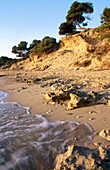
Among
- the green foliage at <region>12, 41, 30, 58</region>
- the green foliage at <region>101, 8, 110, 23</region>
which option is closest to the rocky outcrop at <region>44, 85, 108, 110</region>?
the green foliage at <region>101, 8, 110, 23</region>

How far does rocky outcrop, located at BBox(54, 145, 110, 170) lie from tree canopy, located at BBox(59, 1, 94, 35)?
22.9 metres

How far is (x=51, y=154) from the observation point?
1400 millimetres

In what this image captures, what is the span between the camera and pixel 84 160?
1094mm

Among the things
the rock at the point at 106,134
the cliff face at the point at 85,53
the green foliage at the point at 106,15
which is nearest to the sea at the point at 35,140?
the rock at the point at 106,134

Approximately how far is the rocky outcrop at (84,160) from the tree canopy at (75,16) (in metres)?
22.9

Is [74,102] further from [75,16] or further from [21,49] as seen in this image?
[21,49]

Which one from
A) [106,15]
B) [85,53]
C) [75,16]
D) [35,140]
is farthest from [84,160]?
[75,16]

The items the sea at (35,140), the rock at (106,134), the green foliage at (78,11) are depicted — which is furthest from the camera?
the green foliage at (78,11)

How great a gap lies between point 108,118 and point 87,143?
822 millimetres

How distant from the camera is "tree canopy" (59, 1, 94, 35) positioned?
64.1 feet

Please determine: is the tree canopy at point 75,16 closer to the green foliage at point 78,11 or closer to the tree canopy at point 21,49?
the green foliage at point 78,11

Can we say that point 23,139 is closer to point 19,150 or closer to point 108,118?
point 19,150

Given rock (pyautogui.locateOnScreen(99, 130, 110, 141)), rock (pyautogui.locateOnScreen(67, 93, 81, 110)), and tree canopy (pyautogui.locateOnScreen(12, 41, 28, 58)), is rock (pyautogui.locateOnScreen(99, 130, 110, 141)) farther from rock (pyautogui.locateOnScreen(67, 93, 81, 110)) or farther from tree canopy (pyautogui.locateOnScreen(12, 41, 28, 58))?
tree canopy (pyautogui.locateOnScreen(12, 41, 28, 58))

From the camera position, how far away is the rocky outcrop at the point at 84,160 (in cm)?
105
